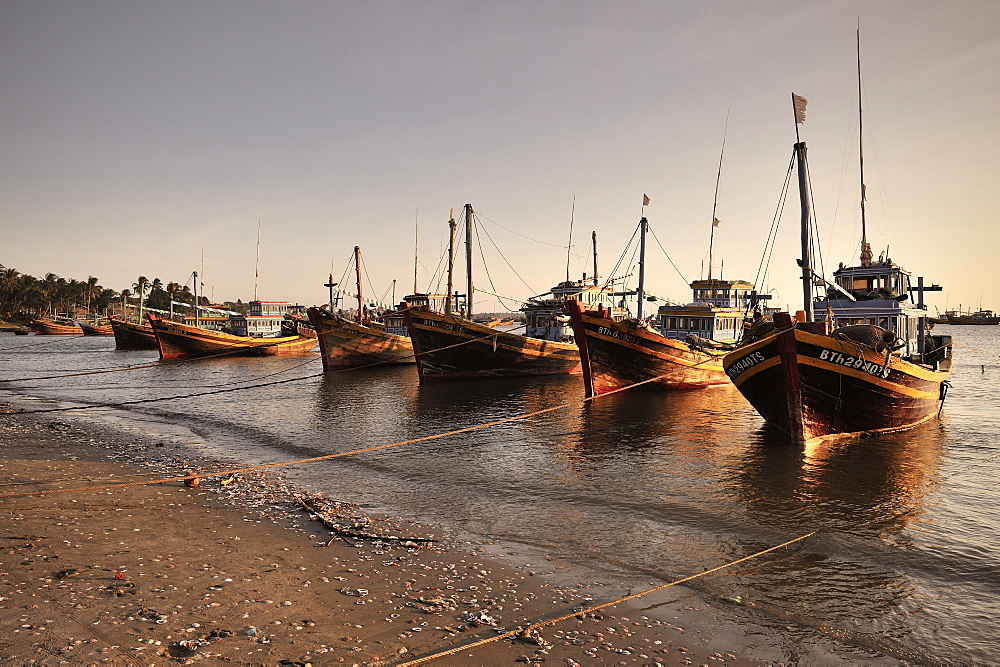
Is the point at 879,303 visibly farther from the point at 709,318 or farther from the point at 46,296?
the point at 46,296

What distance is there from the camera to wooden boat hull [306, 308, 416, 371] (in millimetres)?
39062

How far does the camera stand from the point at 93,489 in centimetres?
1095

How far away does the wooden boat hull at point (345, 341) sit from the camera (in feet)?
128

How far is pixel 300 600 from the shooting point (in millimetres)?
6738

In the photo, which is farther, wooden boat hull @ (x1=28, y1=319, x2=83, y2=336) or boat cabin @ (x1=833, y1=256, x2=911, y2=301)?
wooden boat hull @ (x1=28, y1=319, x2=83, y2=336)

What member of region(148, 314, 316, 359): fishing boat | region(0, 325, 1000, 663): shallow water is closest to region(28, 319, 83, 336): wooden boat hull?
region(148, 314, 316, 359): fishing boat

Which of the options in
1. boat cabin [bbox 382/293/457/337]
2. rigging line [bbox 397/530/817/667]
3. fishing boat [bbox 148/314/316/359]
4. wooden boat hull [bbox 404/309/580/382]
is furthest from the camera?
boat cabin [bbox 382/293/457/337]

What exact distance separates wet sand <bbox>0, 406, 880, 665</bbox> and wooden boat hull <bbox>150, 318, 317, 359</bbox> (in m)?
40.9

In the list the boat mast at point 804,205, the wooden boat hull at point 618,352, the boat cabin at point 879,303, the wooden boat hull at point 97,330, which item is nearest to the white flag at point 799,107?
the boat mast at point 804,205

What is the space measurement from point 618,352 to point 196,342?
39769mm

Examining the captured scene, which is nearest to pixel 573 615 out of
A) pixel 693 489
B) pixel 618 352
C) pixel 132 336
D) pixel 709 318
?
pixel 693 489

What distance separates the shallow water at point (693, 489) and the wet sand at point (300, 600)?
0.98 m

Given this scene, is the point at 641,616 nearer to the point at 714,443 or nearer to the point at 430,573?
the point at 430,573

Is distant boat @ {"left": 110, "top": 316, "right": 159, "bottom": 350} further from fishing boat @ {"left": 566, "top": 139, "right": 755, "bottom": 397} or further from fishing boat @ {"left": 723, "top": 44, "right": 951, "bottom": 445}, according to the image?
fishing boat @ {"left": 723, "top": 44, "right": 951, "bottom": 445}
